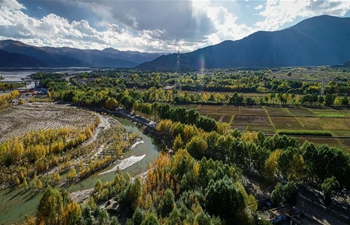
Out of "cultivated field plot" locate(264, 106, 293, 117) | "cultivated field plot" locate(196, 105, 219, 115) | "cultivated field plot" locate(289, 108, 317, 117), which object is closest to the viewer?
"cultivated field plot" locate(289, 108, 317, 117)

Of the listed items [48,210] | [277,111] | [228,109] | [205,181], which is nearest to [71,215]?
[48,210]

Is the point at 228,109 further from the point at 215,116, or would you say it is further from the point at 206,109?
the point at 215,116

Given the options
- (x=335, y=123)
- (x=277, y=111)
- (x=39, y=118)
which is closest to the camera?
(x=335, y=123)

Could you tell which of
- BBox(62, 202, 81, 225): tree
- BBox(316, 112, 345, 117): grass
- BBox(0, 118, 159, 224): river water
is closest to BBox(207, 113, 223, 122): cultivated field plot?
BBox(316, 112, 345, 117): grass

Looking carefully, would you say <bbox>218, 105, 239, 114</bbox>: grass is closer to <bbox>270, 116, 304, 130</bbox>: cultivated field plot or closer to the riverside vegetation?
<bbox>270, 116, 304, 130</bbox>: cultivated field plot

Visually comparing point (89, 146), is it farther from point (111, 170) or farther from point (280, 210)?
point (280, 210)

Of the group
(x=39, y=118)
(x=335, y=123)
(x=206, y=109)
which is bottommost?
(x=39, y=118)
